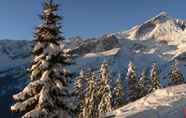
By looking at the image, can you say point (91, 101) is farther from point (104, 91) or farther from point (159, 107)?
point (159, 107)

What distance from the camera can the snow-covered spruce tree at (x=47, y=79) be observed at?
91.4ft

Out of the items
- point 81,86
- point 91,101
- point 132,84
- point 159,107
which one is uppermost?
point 81,86

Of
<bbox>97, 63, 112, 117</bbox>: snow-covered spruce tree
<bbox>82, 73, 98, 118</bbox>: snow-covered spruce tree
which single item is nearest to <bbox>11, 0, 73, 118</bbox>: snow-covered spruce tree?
<bbox>97, 63, 112, 117</bbox>: snow-covered spruce tree

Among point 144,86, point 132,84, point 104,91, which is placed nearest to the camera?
point 104,91

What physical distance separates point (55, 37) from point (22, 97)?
446cm

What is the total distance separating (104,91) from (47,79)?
2350 inches

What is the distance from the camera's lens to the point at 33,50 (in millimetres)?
28969

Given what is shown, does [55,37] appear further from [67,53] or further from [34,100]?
[34,100]

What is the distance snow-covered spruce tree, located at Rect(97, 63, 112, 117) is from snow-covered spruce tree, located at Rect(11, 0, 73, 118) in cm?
5559

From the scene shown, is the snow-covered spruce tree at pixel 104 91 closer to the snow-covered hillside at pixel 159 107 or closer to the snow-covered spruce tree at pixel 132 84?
the snow-covered spruce tree at pixel 132 84

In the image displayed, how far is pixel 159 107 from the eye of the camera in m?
41.5

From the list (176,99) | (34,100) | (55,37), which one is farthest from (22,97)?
(176,99)

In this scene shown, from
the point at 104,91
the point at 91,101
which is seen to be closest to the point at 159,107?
the point at 104,91

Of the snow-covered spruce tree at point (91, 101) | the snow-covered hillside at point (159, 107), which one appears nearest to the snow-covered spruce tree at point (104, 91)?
the snow-covered spruce tree at point (91, 101)
